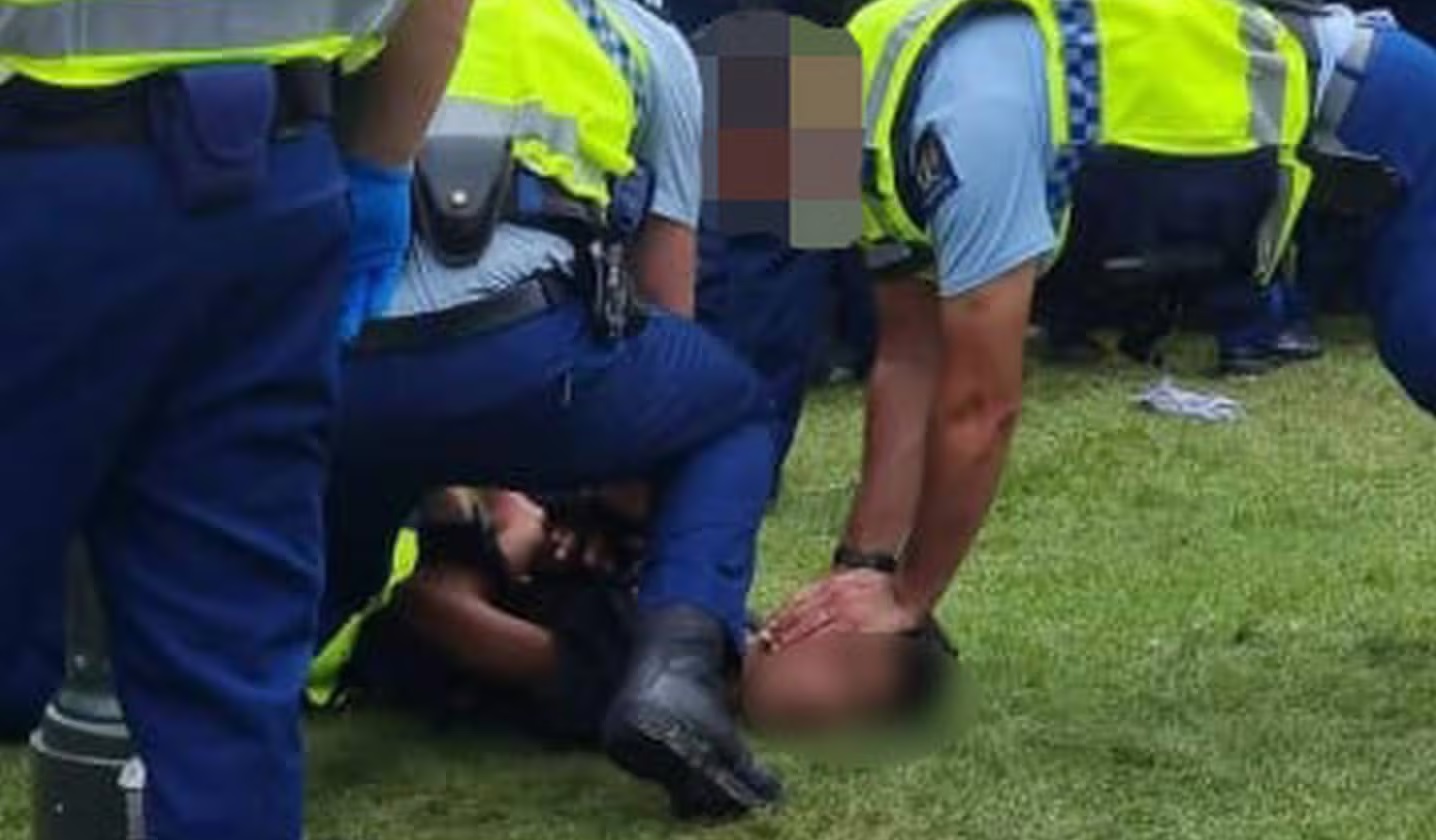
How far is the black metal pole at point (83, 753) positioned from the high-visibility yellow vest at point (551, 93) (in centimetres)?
91

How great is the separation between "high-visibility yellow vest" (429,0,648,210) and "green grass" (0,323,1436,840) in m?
0.69

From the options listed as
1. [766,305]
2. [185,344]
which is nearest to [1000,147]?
[185,344]

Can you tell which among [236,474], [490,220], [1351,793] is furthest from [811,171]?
[236,474]

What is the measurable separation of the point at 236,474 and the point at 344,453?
3.41 ft

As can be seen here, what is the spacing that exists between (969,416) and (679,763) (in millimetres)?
511

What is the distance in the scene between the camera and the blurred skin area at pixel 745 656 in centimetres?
368

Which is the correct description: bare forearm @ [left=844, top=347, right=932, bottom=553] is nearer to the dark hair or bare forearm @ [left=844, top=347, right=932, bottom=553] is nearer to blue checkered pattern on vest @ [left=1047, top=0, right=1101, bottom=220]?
the dark hair

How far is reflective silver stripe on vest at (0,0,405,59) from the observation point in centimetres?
222

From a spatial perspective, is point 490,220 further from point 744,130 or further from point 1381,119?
point 1381,119

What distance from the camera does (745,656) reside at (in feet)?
12.1

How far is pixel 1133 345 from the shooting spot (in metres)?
4.12

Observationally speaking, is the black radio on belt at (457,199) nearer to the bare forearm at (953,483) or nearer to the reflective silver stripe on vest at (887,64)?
the reflective silver stripe on vest at (887,64)

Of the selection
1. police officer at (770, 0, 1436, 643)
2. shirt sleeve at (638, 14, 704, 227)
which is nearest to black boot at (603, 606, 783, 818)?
police officer at (770, 0, 1436, 643)

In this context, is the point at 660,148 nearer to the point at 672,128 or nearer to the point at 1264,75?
the point at 672,128
